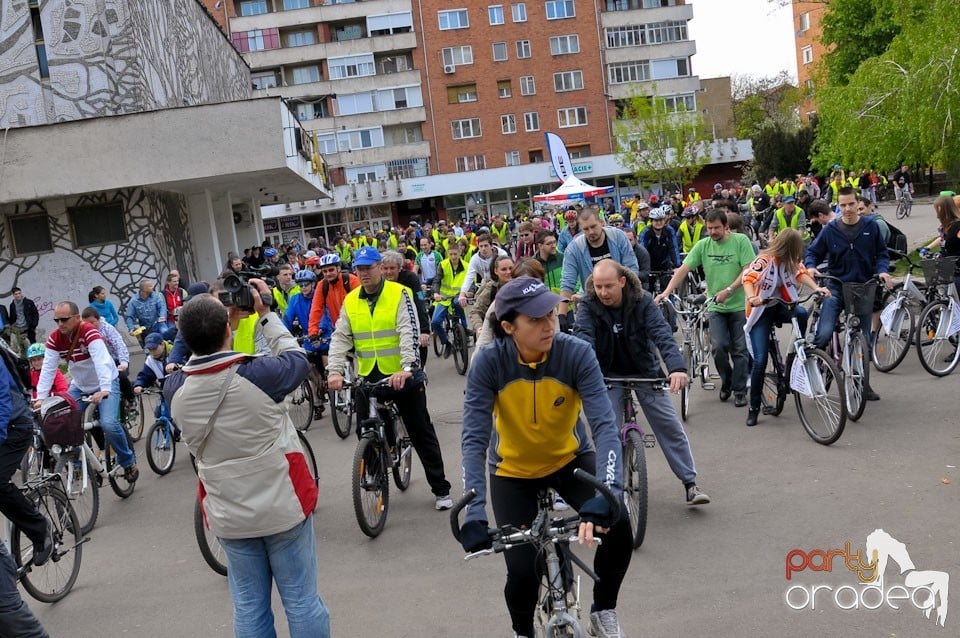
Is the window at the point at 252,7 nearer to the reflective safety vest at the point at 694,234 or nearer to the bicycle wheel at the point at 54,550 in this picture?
the reflective safety vest at the point at 694,234

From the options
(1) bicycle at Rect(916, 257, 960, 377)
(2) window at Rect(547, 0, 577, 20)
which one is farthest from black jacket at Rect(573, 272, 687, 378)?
(2) window at Rect(547, 0, 577, 20)

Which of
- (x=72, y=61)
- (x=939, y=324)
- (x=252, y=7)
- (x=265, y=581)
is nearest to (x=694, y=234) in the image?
(x=939, y=324)

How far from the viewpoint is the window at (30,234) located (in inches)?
909

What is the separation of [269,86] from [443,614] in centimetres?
6760

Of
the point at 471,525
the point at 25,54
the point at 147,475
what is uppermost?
the point at 25,54

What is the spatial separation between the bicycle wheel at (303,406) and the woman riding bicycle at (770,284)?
563 centimetres

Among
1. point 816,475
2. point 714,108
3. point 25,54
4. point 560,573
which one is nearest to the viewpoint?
point 560,573

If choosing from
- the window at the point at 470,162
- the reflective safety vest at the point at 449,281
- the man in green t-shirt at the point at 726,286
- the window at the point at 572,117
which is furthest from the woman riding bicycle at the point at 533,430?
the window at the point at 572,117

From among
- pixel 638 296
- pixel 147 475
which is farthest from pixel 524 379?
pixel 147 475

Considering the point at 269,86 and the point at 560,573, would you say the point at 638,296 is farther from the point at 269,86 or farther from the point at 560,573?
the point at 269,86

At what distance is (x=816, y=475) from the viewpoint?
7.13m

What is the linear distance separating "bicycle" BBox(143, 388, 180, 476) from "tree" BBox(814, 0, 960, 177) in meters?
13.8

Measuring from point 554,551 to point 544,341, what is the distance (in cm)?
88

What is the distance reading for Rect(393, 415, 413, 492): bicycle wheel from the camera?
7949 mm
